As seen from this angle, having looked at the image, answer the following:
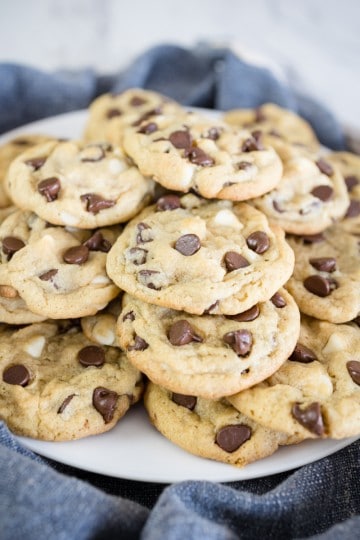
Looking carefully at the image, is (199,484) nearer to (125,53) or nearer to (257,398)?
(257,398)

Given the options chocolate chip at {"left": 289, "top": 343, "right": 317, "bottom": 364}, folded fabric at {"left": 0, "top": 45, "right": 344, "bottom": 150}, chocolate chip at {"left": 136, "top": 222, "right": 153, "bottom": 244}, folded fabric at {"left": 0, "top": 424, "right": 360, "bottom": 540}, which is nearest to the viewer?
folded fabric at {"left": 0, "top": 424, "right": 360, "bottom": 540}

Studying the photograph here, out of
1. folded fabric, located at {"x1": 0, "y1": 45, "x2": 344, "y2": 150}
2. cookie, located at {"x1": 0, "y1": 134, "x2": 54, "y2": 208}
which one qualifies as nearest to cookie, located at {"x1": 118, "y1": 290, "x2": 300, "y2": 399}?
cookie, located at {"x1": 0, "y1": 134, "x2": 54, "y2": 208}

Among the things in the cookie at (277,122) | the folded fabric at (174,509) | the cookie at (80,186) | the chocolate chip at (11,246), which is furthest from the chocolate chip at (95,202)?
the cookie at (277,122)

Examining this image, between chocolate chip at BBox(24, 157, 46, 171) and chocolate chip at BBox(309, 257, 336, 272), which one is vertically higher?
chocolate chip at BBox(24, 157, 46, 171)

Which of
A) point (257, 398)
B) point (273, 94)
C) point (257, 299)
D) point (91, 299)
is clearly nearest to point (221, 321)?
point (257, 299)

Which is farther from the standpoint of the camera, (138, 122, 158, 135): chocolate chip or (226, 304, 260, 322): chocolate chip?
(138, 122, 158, 135): chocolate chip

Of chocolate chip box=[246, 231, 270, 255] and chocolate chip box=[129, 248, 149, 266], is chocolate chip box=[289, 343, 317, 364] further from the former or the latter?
chocolate chip box=[129, 248, 149, 266]
